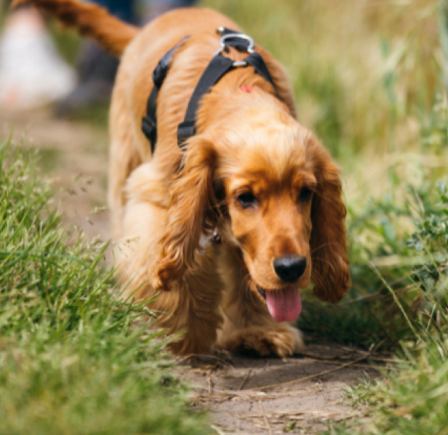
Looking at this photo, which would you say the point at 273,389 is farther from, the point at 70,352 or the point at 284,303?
the point at 70,352

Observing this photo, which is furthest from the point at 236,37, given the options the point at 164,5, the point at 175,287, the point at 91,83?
the point at 91,83

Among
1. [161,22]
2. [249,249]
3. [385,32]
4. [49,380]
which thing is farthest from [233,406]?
[385,32]

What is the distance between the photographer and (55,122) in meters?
7.77

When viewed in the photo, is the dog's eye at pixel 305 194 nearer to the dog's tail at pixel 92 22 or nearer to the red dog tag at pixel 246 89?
the red dog tag at pixel 246 89

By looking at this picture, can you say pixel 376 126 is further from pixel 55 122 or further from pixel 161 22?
pixel 55 122

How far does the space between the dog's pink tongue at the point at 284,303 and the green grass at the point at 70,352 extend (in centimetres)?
49

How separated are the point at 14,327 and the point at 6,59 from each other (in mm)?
7308

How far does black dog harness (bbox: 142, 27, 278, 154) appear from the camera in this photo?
9.29 feet

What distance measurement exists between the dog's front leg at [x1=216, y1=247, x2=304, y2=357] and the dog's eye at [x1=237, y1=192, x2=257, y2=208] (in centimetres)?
52

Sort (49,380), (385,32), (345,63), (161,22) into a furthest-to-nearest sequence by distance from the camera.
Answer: (345,63) → (385,32) → (161,22) → (49,380)

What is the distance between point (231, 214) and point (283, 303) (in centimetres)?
41

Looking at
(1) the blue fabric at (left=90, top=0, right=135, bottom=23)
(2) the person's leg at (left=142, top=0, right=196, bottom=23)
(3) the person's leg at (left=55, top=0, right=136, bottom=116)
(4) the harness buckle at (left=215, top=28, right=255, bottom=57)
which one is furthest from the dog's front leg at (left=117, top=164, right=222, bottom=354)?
(3) the person's leg at (left=55, top=0, right=136, bottom=116)

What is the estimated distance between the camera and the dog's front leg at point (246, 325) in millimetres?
2818

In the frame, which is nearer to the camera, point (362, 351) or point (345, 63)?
point (362, 351)
